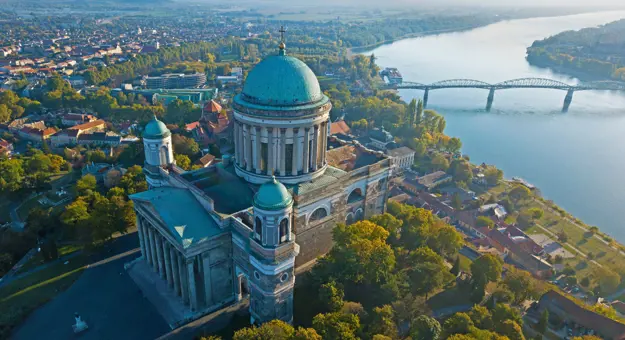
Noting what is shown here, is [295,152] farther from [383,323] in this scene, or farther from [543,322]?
[543,322]

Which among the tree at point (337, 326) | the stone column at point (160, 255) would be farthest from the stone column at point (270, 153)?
the tree at point (337, 326)

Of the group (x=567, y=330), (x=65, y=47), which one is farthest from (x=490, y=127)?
(x=65, y=47)

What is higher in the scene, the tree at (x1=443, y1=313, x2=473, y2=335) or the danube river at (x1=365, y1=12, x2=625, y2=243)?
the tree at (x1=443, y1=313, x2=473, y2=335)

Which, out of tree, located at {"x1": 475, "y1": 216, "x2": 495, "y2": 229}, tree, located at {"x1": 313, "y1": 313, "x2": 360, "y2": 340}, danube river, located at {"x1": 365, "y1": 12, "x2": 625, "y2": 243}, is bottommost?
danube river, located at {"x1": 365, "y1": 12, "x2": 625, "y2": 243}

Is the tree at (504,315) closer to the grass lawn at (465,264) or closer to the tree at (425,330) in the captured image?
the tree at (425,330)

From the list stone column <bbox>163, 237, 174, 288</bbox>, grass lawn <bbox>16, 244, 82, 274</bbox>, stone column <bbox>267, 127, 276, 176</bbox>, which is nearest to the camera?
stone column <bbox>163, 237, 174, 288</bbox>

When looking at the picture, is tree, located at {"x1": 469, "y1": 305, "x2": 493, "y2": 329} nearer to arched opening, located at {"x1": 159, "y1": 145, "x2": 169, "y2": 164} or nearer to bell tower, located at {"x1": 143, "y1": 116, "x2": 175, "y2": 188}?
bell tower, located at {"x1": 143, "y1": 116, "x2": 175, "y2": 188}

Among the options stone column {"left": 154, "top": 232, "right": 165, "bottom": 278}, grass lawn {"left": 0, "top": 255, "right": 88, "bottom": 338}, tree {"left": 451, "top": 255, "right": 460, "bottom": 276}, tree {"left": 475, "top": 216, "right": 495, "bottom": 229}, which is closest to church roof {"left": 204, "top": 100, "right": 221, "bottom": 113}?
grass lawn {"left": 0, "top": 255, "right": 88, "bottom": 338}

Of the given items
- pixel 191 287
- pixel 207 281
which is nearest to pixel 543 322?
pixel 207 281
